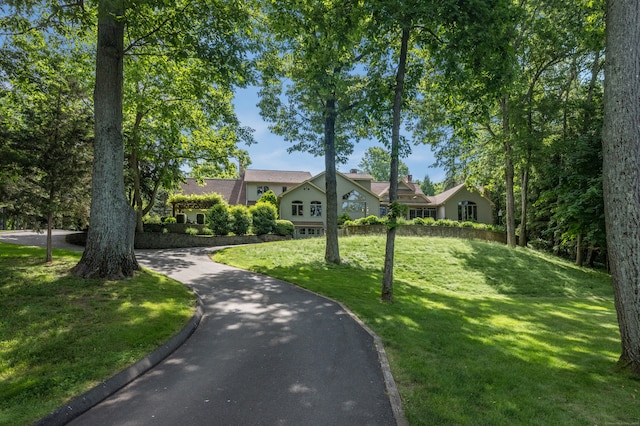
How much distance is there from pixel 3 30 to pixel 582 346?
1958 cm

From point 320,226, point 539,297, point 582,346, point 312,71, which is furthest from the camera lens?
point 320,226

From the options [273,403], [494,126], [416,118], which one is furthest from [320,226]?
[273,403]

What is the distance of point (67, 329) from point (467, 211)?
47.0m

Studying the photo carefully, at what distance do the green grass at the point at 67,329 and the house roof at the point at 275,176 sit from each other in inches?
1410

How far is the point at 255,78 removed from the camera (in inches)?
542

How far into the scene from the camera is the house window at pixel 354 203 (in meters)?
42.8

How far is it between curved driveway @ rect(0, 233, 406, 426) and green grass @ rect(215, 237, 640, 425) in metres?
0.49

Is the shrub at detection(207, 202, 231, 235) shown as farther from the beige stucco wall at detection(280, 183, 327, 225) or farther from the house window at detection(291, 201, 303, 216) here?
the house window at detection(291, 201, 303, 216)

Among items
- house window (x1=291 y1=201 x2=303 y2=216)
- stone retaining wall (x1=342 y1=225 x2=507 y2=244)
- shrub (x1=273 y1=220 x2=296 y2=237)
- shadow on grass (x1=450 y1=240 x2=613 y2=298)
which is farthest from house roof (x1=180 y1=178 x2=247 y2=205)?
shadow on grass (x1=450 y1=240 x2=613 y2=298)

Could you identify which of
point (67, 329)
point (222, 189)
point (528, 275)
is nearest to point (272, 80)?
point (67, 329)

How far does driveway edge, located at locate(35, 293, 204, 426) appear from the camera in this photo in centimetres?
390

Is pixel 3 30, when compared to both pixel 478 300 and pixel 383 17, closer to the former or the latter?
pixel 383 17

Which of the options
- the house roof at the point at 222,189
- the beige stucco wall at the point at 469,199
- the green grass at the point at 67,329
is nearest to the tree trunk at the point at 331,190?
the green grass at the point at 67,329

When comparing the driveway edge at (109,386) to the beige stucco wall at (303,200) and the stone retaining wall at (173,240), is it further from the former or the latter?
the beige stucco wall at (303,200)
